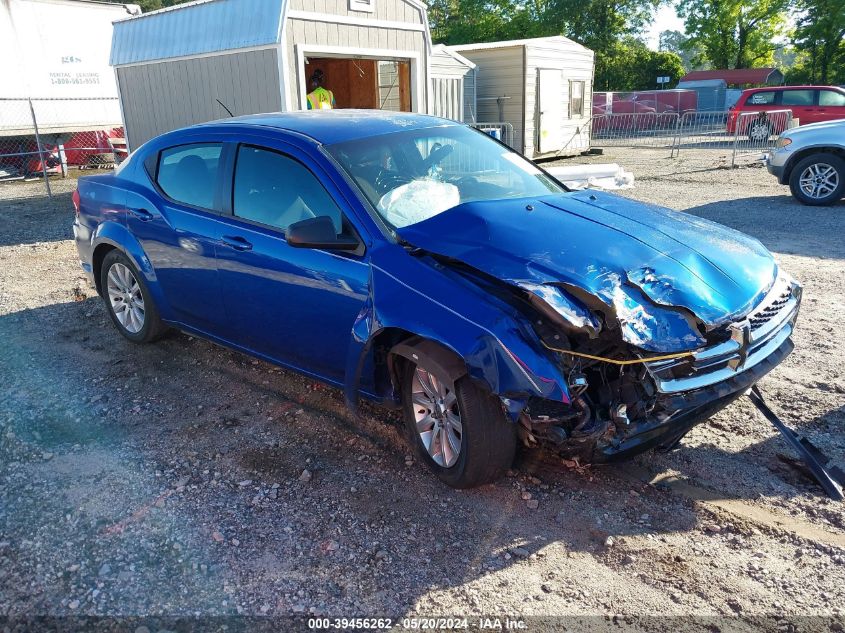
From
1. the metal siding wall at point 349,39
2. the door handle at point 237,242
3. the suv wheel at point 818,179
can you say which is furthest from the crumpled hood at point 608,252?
the suv wheel at point 818,179

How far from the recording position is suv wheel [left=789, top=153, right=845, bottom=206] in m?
10.9

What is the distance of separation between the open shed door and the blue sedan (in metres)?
14.8

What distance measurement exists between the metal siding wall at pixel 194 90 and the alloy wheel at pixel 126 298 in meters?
5.69

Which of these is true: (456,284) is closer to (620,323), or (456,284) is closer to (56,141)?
(620,323)

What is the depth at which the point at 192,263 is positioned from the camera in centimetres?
446

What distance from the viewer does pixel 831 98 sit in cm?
1998

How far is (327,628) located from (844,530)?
2336mm

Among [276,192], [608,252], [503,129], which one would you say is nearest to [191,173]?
[276,192]

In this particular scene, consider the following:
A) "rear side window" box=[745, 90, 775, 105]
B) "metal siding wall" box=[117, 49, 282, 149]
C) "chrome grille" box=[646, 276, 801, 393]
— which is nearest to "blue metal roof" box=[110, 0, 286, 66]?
"metal siding wall" box=[117, 49, 282, 149]

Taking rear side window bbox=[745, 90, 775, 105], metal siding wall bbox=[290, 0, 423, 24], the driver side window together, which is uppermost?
metal siding wall bbox=[290, 0, 423, 24]

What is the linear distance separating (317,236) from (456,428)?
1200mm

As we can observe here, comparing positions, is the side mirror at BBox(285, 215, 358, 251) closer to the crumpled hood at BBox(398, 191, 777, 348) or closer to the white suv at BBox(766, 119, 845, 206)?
the crumpled hood at BBox(398, 191, 777, 348)

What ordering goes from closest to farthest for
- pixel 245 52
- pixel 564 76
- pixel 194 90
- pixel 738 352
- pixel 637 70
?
pixel 738 352
pixel 245 52
pixel 194 90
pixel 564 76
pixel 637 70

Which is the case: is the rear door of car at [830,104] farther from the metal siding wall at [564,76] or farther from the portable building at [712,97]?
the portable building at [712,97]
